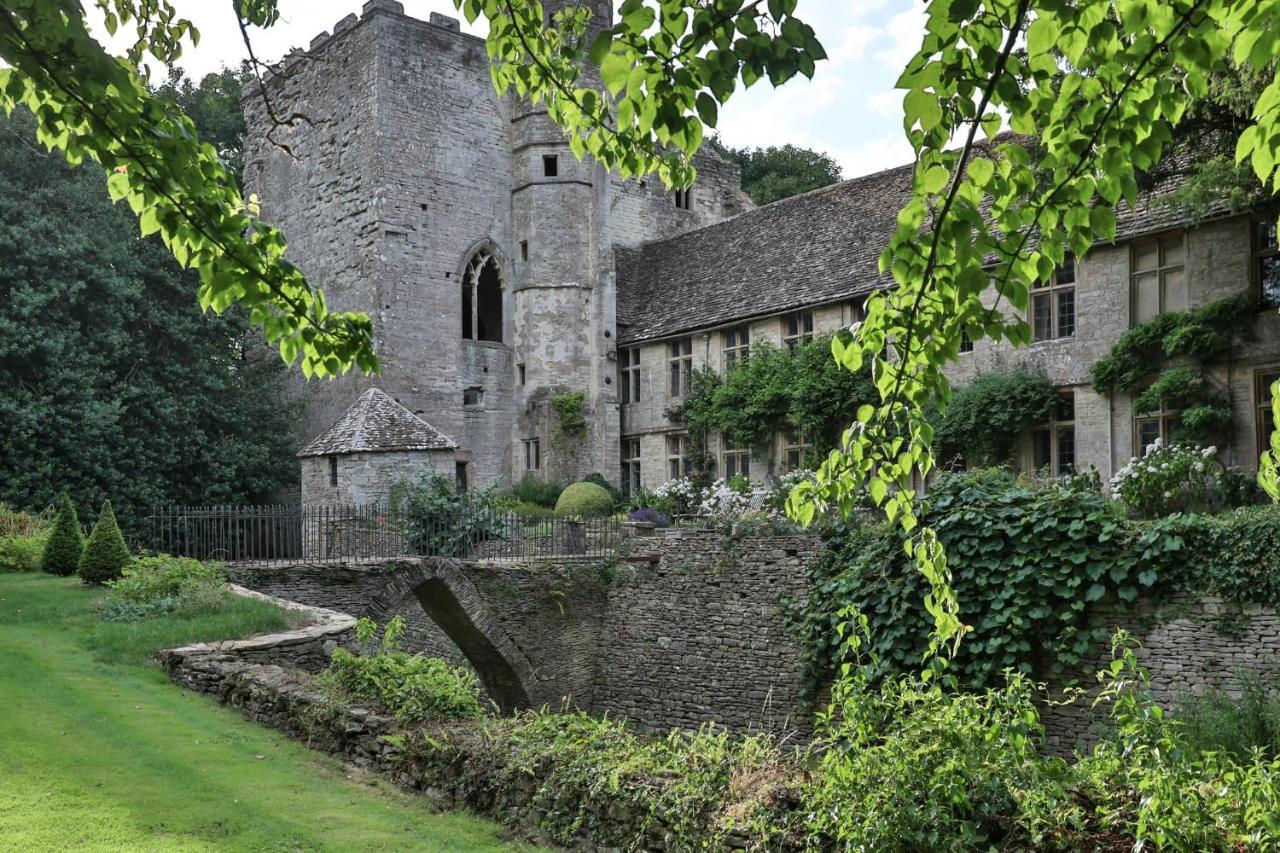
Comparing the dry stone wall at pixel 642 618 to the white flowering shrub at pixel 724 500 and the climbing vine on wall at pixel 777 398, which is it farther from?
the climbing vine on wall at pixel 777 398

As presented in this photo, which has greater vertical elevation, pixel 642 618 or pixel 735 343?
pixel 735 343

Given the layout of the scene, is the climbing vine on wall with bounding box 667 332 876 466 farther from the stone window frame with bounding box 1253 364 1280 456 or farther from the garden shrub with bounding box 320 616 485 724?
the garden shrub with bounding box 320 616 485 724

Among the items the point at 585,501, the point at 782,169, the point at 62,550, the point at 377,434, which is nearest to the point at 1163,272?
the point at 585,501

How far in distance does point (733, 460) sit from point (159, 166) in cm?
2271

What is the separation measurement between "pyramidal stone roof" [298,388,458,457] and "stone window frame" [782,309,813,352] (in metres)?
8.15

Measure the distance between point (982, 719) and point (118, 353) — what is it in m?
23.9

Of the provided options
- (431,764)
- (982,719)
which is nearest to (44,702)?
(431,764)

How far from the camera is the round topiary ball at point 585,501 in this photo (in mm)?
25359

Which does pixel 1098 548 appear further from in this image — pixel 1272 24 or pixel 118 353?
pixel 118 353

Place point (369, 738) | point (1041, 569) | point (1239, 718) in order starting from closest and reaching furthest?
1. point (369, 738)
2. point (1239, 718)
3. point (1041, 569)

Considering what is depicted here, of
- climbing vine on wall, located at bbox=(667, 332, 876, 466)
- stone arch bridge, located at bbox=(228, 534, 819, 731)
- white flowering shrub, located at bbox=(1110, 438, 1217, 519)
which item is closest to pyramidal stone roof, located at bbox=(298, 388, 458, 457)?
stone arch bridge, located at bbox=(228, 534, 819, 731)

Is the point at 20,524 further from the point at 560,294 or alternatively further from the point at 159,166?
the point at 159,166

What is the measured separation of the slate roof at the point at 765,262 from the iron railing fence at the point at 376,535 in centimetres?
745

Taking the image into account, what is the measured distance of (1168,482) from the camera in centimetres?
1656
